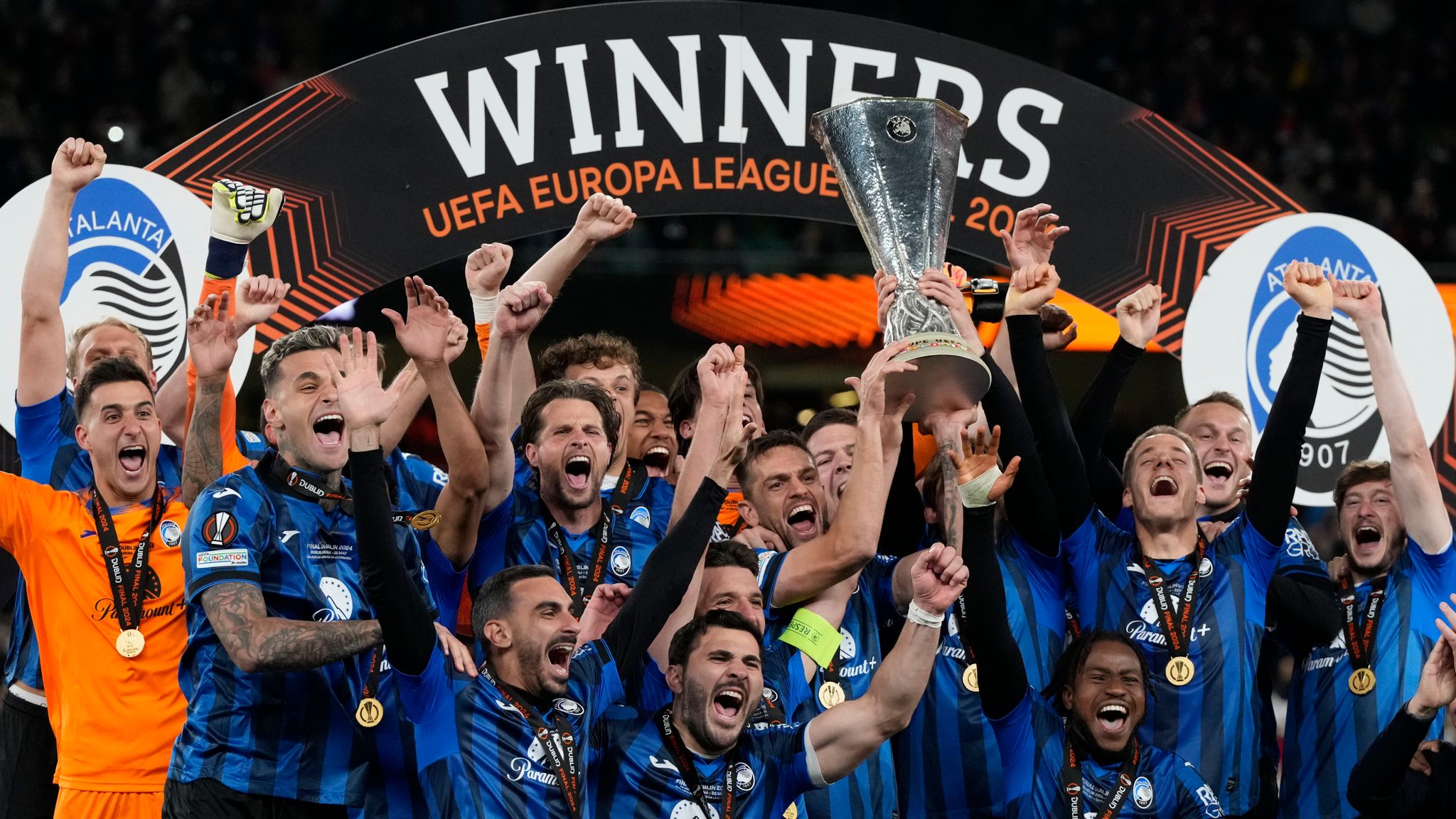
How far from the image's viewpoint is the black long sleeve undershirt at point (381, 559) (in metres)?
3.81

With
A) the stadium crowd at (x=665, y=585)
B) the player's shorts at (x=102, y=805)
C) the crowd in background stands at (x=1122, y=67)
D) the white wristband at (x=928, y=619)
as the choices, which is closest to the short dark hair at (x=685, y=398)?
the stadium crowd at (x=665, y=585)

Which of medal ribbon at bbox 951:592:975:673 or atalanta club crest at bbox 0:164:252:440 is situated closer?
medal ribbon at bbox 951:592:975:673

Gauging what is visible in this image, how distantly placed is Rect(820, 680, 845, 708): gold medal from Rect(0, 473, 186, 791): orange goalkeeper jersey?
5.46 feet

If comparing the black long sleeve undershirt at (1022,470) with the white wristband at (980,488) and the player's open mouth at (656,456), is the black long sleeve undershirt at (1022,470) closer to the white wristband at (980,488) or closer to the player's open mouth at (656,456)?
the white wristband at (980,488)

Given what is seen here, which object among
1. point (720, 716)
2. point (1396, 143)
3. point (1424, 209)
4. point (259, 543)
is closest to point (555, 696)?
point (720, 716)

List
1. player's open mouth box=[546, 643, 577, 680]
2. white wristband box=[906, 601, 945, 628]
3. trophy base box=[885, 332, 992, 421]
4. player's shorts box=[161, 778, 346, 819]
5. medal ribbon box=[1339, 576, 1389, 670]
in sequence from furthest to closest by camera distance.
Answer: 1. medal ribbon box=[1339, 576, 1389, 670]
2. trophy base box=[885, 332, 992, 421]
3. white wristband box=[906, 601, 945, 628]
4. player's open mouth box=[546, 643, 577, 680]
5. player's shorts box=[161, 778, 346, 819]

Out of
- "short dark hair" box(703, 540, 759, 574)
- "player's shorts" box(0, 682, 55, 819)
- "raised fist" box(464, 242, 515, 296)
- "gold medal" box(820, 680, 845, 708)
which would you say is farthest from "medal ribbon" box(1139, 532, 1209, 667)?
"player's shorts" box(0, 682, 55, 819)

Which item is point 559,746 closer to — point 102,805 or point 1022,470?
point 102,805

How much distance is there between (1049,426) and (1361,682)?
119cm

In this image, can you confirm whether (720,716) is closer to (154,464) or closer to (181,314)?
(154,464)

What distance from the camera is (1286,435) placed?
484 centimetres

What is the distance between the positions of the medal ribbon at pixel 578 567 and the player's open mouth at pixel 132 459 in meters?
1.07

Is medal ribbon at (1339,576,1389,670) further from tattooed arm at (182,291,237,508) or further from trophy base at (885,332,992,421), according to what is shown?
tattooed arm at (182,291,237,508)

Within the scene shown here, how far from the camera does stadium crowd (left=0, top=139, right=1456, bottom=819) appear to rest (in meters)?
4.12
